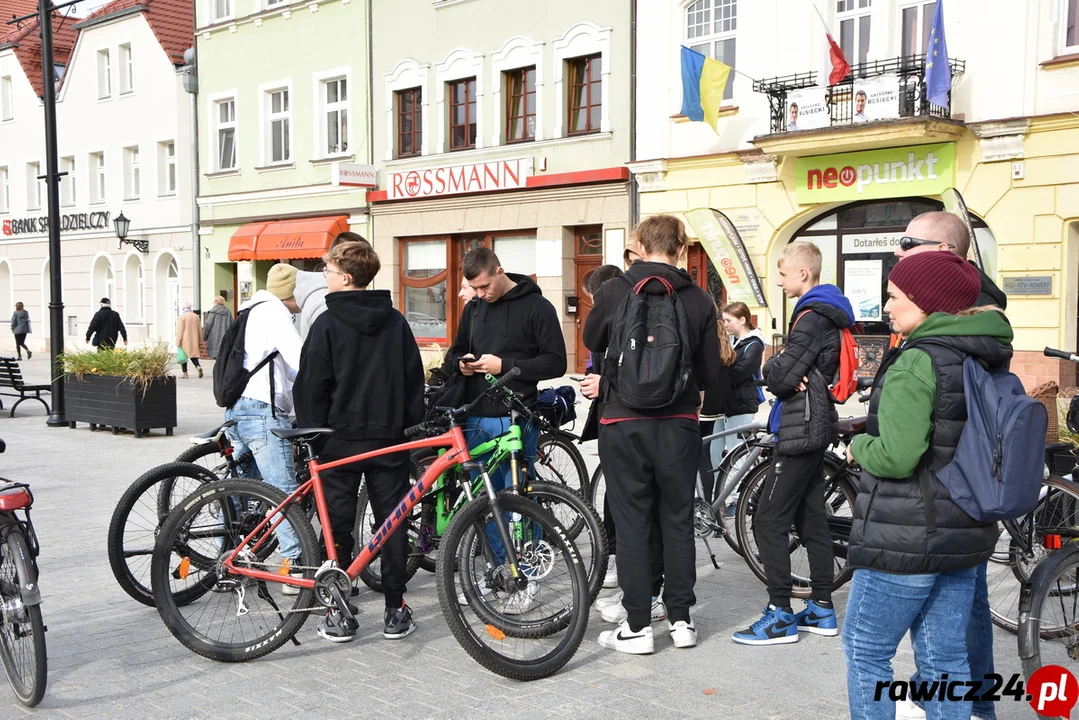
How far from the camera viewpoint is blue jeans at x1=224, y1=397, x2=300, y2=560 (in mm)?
6079

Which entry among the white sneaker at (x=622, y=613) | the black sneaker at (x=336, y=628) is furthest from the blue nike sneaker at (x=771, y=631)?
the black sneaker at (x=336, y=628)

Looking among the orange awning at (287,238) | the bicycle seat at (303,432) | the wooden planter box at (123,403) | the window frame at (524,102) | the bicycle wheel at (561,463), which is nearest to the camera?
the bicycle seat at (303,432)

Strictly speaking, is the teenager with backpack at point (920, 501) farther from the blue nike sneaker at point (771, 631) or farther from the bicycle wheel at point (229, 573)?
the bicycle wheel at point (229, 573)

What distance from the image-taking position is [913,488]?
3441 millimetres

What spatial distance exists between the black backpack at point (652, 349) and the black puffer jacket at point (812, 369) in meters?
0.58

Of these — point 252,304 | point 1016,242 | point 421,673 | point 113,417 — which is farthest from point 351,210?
point 421,673

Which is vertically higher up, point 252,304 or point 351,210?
point 351,210

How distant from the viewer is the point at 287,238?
→ 26625mm

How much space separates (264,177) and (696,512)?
904 inches

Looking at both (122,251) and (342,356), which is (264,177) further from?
(342,356)

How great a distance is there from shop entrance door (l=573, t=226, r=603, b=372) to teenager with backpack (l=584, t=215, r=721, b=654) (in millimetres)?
16347

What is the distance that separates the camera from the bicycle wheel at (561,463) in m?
7.09

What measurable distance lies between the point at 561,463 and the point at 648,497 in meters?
2.03

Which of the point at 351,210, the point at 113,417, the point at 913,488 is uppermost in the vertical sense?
the point at 351,210
